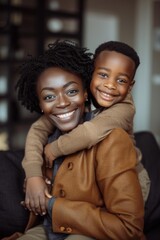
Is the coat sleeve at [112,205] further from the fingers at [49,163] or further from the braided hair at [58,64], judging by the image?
the braided hair at [58,64]

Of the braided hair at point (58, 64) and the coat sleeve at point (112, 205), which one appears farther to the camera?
the braided hair at point (58, 64)

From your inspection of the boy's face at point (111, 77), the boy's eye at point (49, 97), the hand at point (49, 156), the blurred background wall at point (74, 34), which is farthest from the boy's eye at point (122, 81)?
the blurred background wall at point (74, 34)

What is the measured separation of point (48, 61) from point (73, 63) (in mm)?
84

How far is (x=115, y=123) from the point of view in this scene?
121 cm

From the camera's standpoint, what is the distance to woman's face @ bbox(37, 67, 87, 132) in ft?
4.01

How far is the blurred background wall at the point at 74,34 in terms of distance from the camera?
4102 millimetres

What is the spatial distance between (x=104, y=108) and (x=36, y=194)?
375mm

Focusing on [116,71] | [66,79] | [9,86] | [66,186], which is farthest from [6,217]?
[9,86]

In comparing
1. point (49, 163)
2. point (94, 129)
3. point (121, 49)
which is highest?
point (121, 49)

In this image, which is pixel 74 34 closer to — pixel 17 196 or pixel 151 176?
pixel 151 176

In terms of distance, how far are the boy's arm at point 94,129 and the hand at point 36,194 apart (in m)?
0.09

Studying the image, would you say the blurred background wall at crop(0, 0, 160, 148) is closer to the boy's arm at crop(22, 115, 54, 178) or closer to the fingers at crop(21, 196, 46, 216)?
the boy's arm at crop(22, 115, 54, 178)

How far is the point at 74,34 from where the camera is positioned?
4430 mm

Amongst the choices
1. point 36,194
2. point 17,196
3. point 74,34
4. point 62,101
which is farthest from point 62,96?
point 74,34
